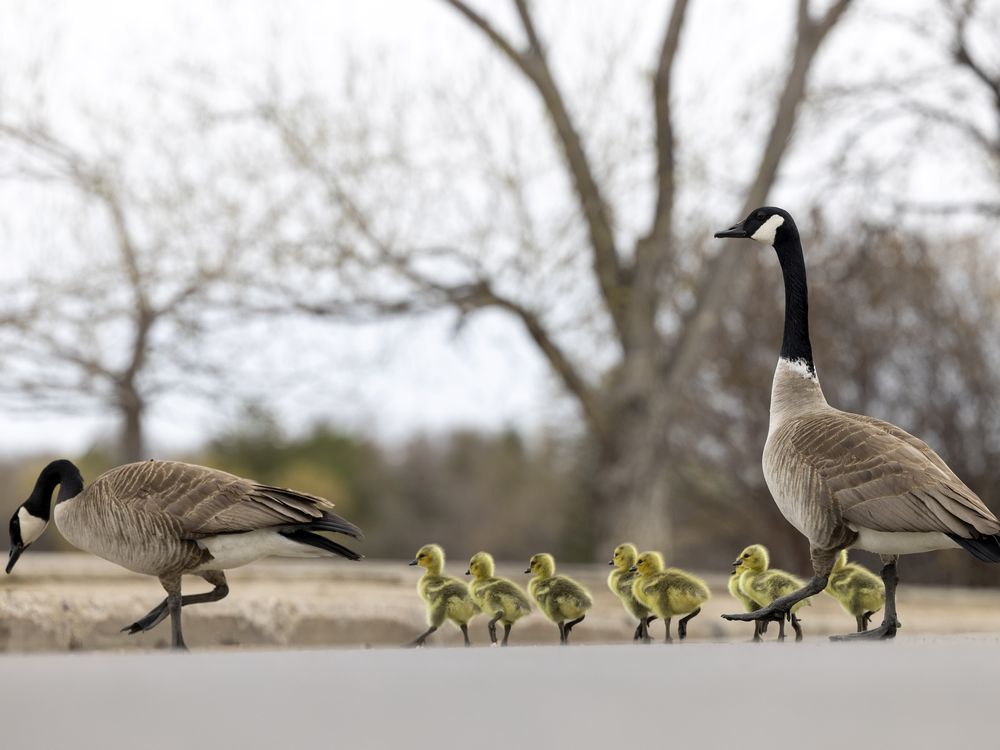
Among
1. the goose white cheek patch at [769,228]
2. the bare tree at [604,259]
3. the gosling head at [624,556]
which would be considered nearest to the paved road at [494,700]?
the gosling head at [624,556]

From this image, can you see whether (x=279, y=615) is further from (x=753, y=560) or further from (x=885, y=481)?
(x=885, y=481)

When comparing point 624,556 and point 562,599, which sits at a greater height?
point 624,556

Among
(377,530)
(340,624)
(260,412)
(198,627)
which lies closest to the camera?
(198,627)

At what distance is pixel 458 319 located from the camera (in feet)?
36.3

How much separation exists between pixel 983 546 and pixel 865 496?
0.31m

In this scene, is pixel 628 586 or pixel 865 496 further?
pixel 628 586

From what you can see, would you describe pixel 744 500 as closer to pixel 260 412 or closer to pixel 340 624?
pixel 260 412

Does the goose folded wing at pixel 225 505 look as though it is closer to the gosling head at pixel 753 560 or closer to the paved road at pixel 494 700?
the paved road at pixel 494 700

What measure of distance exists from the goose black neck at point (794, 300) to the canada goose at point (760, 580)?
667 millimetres

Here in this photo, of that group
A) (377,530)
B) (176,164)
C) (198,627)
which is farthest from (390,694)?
(377,530)

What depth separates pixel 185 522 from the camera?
10.4ft

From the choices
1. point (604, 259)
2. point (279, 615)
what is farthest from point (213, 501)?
point (604, 259)

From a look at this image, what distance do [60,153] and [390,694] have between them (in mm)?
10267

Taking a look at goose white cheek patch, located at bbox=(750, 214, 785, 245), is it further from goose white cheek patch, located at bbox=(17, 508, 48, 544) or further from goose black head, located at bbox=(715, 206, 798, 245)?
goose white cheek patch, located at bbox=(17, 508, 48, 544)
